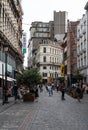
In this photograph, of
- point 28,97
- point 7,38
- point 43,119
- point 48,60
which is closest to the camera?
point 43,119

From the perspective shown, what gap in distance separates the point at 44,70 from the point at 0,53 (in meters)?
130

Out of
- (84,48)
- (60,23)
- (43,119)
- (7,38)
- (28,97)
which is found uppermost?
(60,23)

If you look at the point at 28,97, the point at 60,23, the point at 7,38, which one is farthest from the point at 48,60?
the point at 28,97

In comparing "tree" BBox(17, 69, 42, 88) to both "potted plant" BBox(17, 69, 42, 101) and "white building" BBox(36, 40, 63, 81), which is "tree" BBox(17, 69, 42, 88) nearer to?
"potted plant" BBox(17, 69, 42, 101)

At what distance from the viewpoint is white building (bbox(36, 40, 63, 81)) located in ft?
579

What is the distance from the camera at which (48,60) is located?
179 metres

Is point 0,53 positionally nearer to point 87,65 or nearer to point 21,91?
point 21,91

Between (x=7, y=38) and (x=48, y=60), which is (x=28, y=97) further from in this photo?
(x=48, y=60)

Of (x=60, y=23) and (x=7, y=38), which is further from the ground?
(x=60, y=23)

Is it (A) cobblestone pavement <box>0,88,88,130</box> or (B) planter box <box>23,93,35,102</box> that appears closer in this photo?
(A) cobblestone pavement <box>0,88,88,130</box>

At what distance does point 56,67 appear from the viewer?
7274 inches

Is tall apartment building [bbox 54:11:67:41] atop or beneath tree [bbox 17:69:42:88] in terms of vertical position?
atop

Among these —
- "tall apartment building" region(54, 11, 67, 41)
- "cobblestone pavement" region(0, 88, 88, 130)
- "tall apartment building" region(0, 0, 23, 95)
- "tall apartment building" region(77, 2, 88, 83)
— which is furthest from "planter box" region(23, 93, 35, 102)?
"tall apartment building" region(54, 11, 67, 41)

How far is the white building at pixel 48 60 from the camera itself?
17662cm
